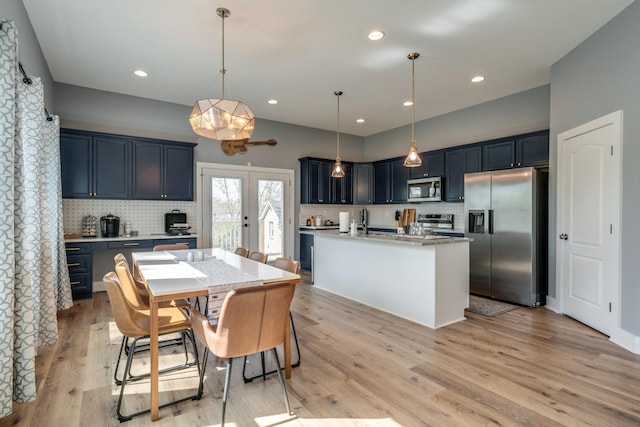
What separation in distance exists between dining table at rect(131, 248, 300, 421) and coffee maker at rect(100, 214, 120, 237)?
1934mm

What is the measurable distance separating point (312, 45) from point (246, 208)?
3517 mm

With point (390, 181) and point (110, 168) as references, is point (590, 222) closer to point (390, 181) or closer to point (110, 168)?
point (390, 181)

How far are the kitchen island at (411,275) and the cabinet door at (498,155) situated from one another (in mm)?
1972

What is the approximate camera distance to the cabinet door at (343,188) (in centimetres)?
734

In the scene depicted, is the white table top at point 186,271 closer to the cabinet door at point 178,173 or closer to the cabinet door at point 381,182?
the cabinet door at point 178,173

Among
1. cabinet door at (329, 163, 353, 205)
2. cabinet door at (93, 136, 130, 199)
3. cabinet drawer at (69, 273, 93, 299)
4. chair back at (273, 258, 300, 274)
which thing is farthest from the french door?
chair back at (273, 258, 300, 274)

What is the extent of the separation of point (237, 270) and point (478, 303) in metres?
3.50

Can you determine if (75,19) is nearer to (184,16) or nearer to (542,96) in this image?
(184,16)

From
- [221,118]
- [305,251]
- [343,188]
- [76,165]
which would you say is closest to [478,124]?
[343,188]

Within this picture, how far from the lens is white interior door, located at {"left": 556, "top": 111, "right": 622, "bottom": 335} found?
10.8 ft

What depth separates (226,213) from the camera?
20.4ft

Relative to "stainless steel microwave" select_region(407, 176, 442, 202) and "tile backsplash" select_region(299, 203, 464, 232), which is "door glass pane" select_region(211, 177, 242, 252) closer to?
"tile backsplash" select_region(299, 203, 464, 232)

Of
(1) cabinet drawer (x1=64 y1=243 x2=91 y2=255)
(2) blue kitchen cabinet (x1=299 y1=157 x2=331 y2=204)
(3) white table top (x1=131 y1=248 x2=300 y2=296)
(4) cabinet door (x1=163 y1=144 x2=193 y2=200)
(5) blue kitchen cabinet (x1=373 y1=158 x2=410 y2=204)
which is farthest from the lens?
(2) blue kitchen cabinet (x1=299 y1=157 x2=331 y2=204)

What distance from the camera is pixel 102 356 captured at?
2896 mm
